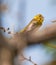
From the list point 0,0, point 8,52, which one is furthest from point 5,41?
point 0,0

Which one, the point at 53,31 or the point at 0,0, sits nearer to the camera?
the point at 53,31

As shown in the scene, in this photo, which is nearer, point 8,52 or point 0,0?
point 8,52

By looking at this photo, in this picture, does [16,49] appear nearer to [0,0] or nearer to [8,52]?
[8,52]

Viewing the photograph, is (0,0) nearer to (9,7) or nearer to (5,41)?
(9,7)

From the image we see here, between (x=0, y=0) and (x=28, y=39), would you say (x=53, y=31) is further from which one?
(x=0, y=0)

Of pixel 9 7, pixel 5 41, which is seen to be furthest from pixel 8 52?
pixel 9 7

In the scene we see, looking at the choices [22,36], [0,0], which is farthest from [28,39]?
[0,0]

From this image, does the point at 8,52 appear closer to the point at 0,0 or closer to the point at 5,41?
the point at 5,41
